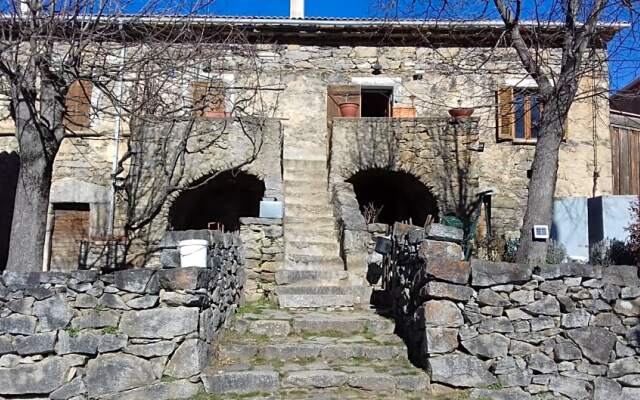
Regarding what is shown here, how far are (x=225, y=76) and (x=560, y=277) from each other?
7.90 metres

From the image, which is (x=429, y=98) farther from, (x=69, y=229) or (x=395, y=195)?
(x=69, y=229)

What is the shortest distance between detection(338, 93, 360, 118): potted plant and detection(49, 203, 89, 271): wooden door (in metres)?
5.02

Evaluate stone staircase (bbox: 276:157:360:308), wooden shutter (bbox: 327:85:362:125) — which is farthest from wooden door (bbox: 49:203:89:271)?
wooden shutter (bbox: 327:85:362:125)

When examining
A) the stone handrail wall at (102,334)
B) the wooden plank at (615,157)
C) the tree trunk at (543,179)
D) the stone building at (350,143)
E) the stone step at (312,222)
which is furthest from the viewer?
the wooden plank at (615,157)

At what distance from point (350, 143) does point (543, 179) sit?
14.6ft

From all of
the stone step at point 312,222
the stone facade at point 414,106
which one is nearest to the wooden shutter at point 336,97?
the stone facade at point 414,106

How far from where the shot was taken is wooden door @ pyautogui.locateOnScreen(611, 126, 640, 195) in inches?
459

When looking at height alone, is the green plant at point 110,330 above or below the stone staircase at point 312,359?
above

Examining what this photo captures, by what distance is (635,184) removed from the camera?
11.7 metres

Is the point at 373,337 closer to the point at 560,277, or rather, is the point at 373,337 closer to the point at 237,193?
the point at 560,277

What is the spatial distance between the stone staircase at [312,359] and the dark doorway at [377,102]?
6.41 meters

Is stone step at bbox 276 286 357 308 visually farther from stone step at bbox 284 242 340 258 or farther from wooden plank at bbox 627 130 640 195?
wooden plank at bbox 627 130 640 195

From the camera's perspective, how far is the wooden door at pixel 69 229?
10156 mm

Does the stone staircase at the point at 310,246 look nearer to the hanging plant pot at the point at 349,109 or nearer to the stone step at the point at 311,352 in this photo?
the hanging plant pot at the point at 349,109
